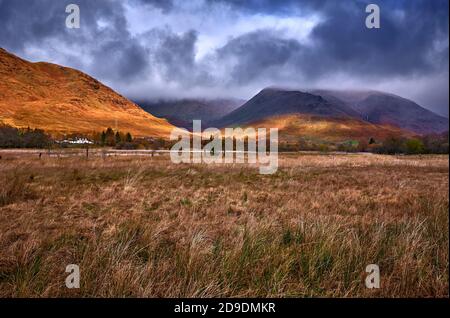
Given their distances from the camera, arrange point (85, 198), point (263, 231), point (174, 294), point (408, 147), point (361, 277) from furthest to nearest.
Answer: point (408, 147), point (85, 198), point (263, 231), point (361, 277), point (174, 294)

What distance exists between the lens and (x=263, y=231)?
15.7 ft

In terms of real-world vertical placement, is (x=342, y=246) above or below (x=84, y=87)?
below

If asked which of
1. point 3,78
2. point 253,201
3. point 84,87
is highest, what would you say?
point 84,87

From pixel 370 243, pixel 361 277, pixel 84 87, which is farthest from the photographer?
pixel 84 87

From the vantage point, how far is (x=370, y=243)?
4.33 meters

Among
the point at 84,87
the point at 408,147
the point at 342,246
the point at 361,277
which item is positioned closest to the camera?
the point at 361,277

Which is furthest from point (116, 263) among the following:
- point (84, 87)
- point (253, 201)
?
point (84, 87)

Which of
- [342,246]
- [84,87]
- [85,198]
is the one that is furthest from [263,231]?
[84,87]

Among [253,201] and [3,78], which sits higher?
[3,78]
